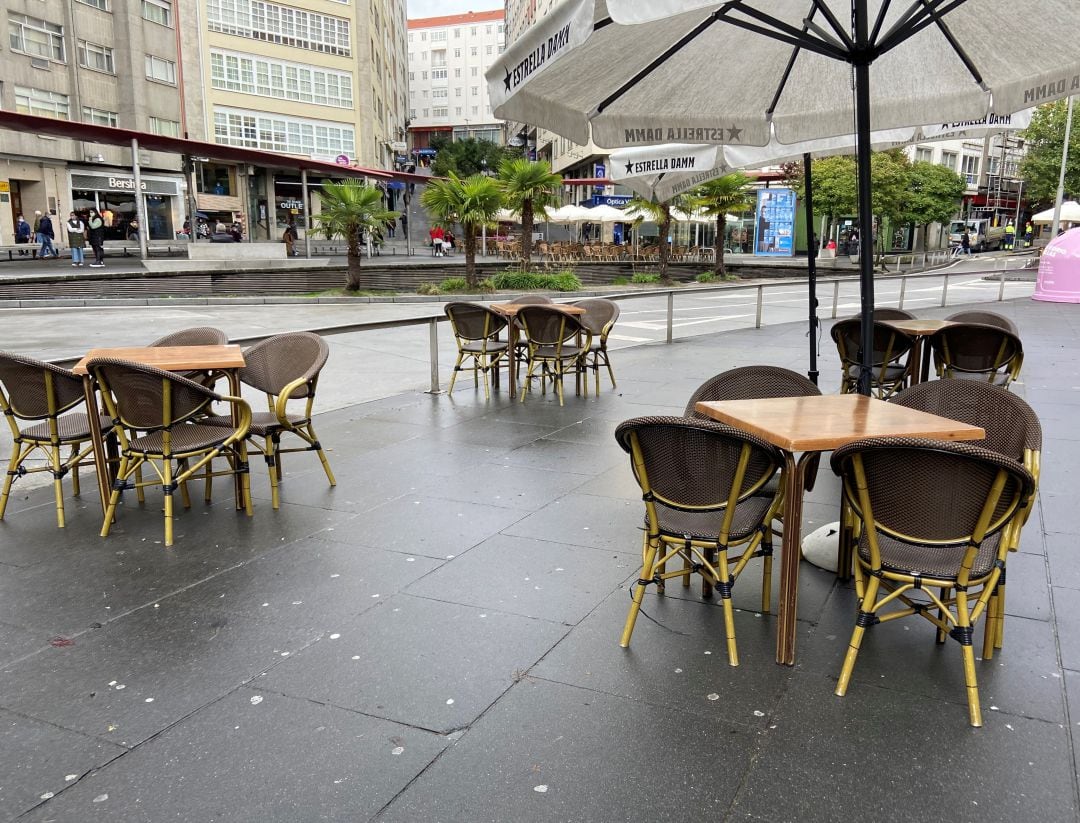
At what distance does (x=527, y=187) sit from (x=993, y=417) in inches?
951

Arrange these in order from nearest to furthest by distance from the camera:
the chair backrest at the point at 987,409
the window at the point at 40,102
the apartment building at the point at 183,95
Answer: the chair backrest at the point at 987,409 → the window at the point at 40,102 → the apartment building at the point at 183,95

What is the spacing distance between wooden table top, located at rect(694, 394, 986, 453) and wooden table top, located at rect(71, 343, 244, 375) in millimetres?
2878

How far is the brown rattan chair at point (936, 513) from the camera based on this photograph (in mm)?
2748

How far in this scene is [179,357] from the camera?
5254 mm

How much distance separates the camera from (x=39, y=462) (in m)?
6.77

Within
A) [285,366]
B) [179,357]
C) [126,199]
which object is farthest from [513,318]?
[126,199]

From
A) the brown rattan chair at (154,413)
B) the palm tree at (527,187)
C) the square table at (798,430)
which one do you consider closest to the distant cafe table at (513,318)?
the brown rattan chair at (154,413)

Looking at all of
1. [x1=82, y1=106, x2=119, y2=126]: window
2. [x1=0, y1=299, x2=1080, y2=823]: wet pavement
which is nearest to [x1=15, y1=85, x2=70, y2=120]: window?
[x1=82, y1=106, x2=119, y2=126]: window

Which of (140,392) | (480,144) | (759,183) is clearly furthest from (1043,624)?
(480,144)

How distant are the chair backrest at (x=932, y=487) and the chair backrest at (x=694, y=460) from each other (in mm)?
308

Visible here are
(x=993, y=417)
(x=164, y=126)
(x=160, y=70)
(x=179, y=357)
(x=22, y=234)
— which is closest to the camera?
(x=993, y=417)

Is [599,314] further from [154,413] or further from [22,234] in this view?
[22,234]

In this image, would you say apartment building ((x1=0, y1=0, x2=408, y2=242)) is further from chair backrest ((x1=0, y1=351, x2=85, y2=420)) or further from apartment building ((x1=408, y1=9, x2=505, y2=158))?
apartment building ((x1=408, y1=9, x2=505, y2=158))

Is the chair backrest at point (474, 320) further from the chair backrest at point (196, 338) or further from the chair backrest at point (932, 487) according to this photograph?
the chair backrest at point (932, 487)
